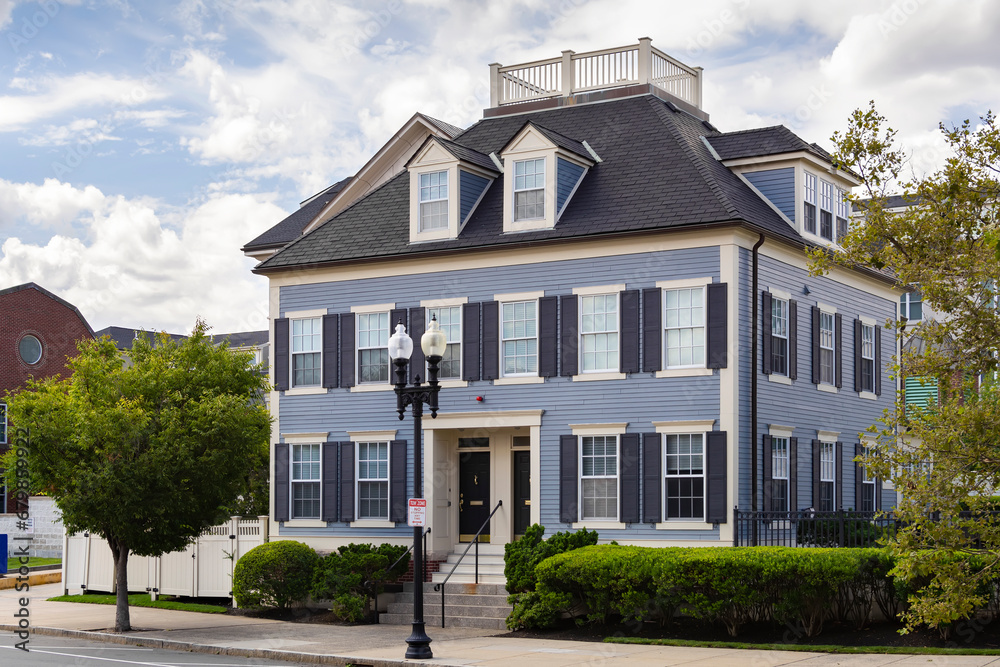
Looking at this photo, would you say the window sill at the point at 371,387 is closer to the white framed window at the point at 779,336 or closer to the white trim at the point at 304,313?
the white trim at the point at 304,313

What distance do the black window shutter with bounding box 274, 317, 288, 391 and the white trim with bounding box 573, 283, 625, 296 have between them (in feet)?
23.6

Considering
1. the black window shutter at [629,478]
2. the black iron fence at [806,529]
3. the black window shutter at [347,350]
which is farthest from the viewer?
the black window shutter at [347,350]

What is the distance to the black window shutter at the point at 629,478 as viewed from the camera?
70.3 feet

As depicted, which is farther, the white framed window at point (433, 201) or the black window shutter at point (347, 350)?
the black window shutter at point (347, 350)

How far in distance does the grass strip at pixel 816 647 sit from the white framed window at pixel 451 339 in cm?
735

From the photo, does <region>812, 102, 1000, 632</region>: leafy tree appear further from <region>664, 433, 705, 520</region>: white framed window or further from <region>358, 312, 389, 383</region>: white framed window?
<region>358, 312, 389, 383</region>: white framed window

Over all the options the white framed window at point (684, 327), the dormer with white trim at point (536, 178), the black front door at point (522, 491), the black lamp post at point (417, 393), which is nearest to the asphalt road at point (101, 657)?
the black lamp post at point (417, 393)

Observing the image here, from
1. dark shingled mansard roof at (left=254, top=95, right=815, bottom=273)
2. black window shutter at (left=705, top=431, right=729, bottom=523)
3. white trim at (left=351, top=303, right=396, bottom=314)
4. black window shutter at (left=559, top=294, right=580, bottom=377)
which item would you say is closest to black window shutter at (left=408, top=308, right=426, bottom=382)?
white trim at (left=351, top=303, right=396, bottom=314)

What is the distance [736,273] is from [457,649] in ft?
28.2

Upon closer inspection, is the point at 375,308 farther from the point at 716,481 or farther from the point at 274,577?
the point at 716,481

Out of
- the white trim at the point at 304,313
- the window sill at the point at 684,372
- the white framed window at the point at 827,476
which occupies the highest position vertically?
the white trim at the point at 304,313

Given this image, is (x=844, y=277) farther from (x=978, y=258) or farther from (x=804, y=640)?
(x=978, y=258)

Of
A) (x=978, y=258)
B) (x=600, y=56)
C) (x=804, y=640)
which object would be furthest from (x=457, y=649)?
(x=600, y=56)

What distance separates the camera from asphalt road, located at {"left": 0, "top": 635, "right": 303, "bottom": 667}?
15.8 meters
